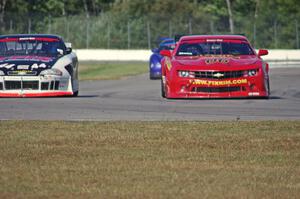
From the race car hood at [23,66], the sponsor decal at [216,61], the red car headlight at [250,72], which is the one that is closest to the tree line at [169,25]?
the race car hood at [23,66]

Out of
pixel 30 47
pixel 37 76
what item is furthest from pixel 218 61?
pixel 30 47

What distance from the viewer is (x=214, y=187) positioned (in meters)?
8.85

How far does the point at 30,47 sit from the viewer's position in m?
21.0

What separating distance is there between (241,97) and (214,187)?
10163mm

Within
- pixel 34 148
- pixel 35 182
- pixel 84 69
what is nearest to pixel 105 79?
pixel 84 69

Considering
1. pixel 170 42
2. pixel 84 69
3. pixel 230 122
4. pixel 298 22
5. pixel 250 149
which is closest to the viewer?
pixel 250 149

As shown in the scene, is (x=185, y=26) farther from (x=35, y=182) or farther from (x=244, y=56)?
(x=35, y=182)

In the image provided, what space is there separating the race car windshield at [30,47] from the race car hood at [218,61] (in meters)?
2.81

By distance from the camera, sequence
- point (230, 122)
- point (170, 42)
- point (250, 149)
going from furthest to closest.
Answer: point (170, 42) → point (230, 122) → point (250, 149)

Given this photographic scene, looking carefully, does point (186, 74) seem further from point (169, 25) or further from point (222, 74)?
point (169, 25)

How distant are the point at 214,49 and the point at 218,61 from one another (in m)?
1.11

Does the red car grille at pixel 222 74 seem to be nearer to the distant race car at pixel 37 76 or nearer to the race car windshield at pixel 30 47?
the distant race car at pixel 37 76

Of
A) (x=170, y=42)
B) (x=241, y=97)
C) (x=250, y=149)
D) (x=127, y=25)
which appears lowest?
(x=127, y=25)

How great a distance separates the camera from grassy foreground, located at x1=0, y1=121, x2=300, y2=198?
8.77 metres
